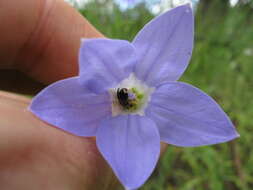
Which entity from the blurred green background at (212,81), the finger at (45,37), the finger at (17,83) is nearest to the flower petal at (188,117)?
the finger at (45,37)

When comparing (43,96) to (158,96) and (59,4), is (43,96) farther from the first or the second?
(59,4)

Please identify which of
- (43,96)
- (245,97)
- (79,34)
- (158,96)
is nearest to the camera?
(43,96)

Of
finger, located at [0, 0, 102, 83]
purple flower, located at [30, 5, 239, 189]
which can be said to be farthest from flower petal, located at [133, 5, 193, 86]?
finger, located at [0, 0, 102, 83]

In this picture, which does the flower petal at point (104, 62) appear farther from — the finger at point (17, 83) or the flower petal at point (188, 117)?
the finger at point (17, 83)

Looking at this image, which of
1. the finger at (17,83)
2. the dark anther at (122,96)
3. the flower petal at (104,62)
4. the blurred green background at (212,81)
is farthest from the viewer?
the blurred green background at (212,81)

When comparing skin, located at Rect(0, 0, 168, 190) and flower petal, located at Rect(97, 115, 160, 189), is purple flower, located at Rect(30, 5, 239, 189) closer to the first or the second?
flower petal, located at Rect(97, 115, 160, 189)

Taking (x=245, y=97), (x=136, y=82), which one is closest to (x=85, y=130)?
(x=136, y=82)

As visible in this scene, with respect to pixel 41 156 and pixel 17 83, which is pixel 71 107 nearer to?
pixel 41 156
